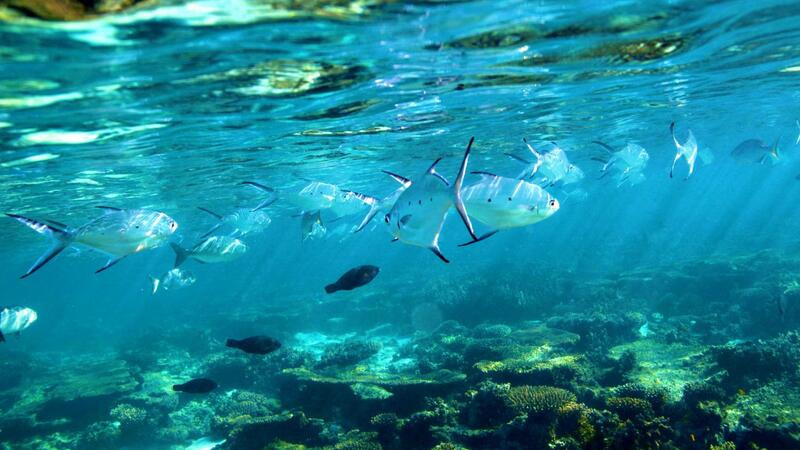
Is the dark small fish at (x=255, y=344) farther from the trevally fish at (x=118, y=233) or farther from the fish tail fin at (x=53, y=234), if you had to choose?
the fish tail fin at (x=53, y=234)

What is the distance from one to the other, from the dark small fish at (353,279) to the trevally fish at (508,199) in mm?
3210

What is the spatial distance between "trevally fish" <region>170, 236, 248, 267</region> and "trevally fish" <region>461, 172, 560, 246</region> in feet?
22.8

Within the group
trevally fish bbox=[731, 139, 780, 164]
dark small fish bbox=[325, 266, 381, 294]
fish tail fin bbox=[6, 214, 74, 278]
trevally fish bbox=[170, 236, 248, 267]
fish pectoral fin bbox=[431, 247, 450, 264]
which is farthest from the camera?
trevally fish bbox=[731, 139, 780, 164]

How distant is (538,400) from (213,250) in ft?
24.1

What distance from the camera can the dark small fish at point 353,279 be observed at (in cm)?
718

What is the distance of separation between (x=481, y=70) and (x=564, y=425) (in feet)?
30.2

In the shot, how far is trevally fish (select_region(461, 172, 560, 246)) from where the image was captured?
13.7 feet

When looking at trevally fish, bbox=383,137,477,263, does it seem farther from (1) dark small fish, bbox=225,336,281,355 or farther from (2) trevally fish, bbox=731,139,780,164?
(2) trevally fish, bbox=731,139,780,164

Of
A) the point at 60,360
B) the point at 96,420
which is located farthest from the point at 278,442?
the point at 60,360

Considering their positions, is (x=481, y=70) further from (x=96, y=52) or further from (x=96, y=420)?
(x=96, y=420)

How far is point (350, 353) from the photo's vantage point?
17.0 m

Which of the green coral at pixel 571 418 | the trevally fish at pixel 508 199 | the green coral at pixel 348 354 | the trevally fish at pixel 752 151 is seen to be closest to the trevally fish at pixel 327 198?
the trevally fish at pixel 508 199

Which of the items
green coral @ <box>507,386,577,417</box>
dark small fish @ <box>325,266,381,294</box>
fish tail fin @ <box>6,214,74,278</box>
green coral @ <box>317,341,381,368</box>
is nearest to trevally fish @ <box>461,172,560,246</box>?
dark small fish @ <box>325,266,381,294</box>

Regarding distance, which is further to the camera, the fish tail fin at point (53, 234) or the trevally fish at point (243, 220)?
the trevally fish at point (243, 220)
